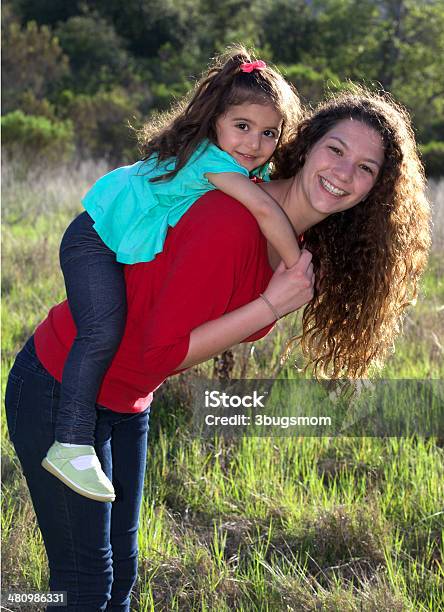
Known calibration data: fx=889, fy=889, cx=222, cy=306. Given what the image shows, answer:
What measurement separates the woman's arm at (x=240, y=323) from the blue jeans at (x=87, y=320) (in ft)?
0.77

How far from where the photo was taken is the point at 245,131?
8.18ft

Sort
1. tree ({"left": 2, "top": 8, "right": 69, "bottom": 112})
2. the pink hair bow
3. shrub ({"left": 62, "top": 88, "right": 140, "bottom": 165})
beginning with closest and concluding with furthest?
the pink hair bow
shrub ({"left": 62, "top": 88, "right": 140, "bottom": 165})
tree ({"left": 2, "top": 8, "right": 69, "bottom": 112})

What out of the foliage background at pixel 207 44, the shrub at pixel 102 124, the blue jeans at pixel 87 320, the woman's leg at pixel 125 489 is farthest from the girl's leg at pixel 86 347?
the foliage background at pixel 207 44

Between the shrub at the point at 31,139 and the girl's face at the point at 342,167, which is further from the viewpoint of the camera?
the shrub at the point at 31,139

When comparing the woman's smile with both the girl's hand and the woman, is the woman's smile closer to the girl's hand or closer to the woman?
the woman

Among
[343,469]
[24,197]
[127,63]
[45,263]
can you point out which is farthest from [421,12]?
[343,469]

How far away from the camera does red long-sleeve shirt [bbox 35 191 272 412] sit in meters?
1.86

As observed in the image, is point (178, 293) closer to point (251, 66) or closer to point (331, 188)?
point (331, 188)

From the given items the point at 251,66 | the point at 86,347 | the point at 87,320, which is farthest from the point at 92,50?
the point at 86,347

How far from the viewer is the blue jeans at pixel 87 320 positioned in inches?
79.4

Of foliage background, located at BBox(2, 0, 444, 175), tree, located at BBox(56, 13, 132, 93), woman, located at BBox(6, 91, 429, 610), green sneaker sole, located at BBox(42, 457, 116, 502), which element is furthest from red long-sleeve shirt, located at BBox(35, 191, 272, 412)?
tree, located at BBox(56, 13, 132, 93)

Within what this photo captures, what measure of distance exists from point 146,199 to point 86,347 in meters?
0.42

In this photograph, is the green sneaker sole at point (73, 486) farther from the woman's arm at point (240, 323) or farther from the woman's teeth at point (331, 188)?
the woman's teeth at point (331, 188)

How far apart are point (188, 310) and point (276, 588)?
132 centimetres
